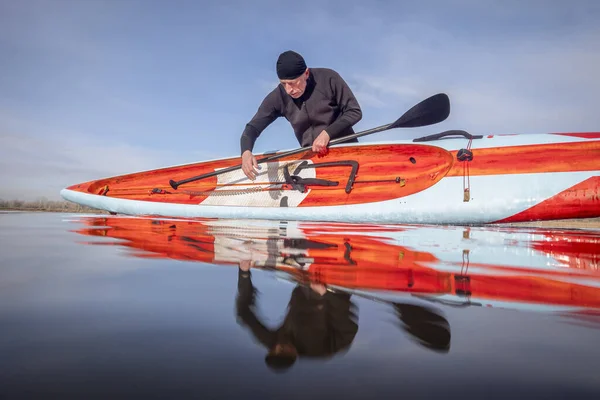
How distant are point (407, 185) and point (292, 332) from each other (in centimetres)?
351

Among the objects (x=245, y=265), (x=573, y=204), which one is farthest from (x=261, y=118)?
(x=245, y=265)

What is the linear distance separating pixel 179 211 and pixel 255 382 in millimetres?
4358

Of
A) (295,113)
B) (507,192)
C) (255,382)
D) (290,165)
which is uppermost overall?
(295,113)

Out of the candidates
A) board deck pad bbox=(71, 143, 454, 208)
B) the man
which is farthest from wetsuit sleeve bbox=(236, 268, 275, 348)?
the man

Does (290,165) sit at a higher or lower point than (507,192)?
higher

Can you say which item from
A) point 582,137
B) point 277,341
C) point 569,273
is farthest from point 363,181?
point 277,341

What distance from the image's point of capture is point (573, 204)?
3.17 metres

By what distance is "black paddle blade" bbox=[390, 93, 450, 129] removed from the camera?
12.9ft

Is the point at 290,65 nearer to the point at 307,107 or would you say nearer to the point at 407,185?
the point at 307,107

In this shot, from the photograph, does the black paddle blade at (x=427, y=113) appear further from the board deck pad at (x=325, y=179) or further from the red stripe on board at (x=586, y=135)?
the red stripe on board at (x=586, y=135)

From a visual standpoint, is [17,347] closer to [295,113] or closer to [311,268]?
[311,268]

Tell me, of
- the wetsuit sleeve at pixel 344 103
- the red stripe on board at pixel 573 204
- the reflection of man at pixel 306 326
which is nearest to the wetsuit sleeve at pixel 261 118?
the wetsuit sleeve at pixel 344 103

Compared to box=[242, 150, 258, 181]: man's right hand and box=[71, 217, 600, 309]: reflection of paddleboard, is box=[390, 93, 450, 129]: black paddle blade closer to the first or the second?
box=[242, 150, 258, 181]: man's right hand

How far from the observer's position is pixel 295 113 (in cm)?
424
